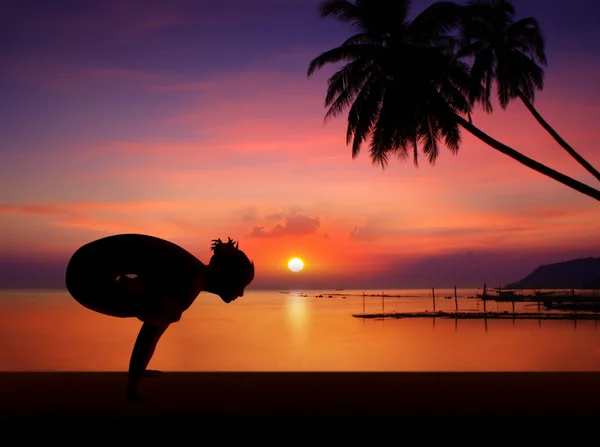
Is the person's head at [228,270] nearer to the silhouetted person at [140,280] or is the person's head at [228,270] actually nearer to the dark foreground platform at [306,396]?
the silhouetted person at [140,280]

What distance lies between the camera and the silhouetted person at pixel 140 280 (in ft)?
17.0

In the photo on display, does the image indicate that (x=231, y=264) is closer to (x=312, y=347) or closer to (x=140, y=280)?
(x=140, y=280)

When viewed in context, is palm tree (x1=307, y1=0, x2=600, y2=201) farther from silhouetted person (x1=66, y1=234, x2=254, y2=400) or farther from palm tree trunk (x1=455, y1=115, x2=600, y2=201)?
silhouetted person (x1=66, y1=234, x2=254, y2=400)

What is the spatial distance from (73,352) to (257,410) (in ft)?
79.6

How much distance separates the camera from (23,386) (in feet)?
21.0

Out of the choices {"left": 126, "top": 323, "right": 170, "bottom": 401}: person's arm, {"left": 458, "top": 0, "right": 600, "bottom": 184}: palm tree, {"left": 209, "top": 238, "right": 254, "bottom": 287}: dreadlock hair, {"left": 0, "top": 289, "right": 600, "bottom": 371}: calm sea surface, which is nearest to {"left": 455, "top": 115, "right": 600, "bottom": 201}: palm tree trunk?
{"left": 458, "top": 0, "right": 600, "bottom": 184}: palm tree

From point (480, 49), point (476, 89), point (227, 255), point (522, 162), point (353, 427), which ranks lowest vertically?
point (353, 427)

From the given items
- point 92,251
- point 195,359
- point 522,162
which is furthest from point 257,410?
point 195,359

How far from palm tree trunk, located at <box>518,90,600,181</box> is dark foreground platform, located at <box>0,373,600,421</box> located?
7.95 metres

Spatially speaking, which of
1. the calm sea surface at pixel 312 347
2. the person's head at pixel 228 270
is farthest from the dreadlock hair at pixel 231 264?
the calm sea surface at pixel 312 347

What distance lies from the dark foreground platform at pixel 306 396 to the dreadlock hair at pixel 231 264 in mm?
1255

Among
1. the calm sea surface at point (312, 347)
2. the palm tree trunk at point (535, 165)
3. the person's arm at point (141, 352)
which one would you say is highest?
the palm tree trunk at point (535, 165)

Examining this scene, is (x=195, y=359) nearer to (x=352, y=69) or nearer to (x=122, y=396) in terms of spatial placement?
(x=352, y=69)

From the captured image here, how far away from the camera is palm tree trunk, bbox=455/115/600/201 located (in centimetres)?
1145
